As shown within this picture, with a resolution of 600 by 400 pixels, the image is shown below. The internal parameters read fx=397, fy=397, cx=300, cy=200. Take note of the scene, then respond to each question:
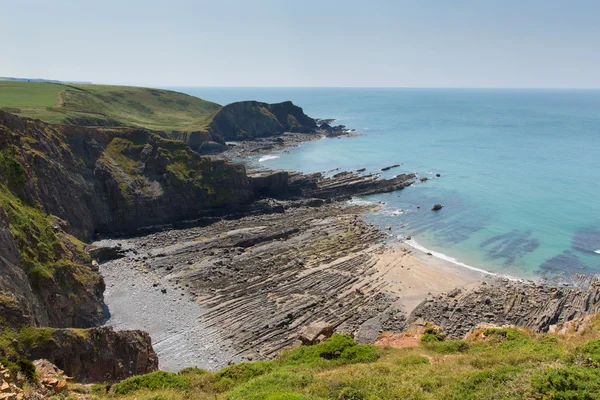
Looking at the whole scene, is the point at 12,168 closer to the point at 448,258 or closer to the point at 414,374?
the point at 414,374

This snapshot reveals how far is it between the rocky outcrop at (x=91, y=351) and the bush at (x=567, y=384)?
81.8 ft

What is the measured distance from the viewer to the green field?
103 meters

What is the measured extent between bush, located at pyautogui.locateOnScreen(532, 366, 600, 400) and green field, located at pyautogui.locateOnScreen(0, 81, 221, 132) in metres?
106

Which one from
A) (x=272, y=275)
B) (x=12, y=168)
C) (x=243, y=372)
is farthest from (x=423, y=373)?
(x=12, y=168)

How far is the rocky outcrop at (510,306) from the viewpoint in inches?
1590

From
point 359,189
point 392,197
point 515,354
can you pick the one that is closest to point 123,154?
point 359,189

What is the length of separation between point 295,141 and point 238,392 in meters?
137

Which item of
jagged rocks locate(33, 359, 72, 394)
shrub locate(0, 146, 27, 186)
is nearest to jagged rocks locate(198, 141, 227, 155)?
shrub locate(0, 146, 27, 186)

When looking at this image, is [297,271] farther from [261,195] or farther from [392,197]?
[392,197]

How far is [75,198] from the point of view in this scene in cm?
5700

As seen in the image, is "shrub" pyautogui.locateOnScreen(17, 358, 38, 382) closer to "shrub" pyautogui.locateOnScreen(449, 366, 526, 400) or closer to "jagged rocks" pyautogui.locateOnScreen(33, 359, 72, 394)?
"jagged rocks" pyautogui.locateOnScreen(33, 359, 72, 394)

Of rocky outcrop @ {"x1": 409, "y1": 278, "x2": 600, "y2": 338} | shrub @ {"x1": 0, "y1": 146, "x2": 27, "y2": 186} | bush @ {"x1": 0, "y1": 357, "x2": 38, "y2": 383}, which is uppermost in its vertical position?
shrub @ {"x1": 0, "y1": 146, "x2": 27, "y2": 186}

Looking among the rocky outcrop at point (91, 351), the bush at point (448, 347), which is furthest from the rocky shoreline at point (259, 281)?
the bush at point (448, 347)

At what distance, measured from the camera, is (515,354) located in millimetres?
20938
